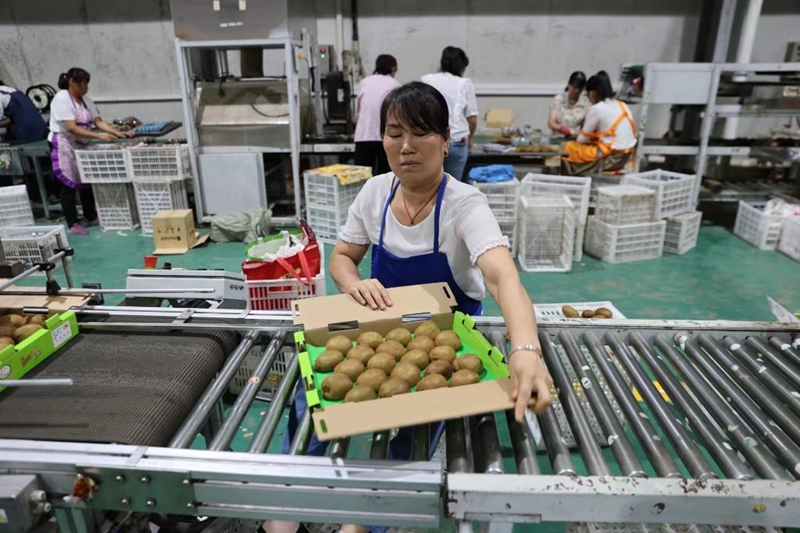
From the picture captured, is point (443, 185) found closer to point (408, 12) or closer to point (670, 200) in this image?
point (670, 200)

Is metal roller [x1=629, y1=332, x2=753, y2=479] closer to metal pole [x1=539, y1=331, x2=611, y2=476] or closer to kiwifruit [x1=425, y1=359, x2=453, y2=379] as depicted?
metal pole [x1=539, y1=331, x2=611, y2=476]

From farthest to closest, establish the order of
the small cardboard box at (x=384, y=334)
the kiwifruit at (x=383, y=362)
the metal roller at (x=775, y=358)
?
1. the metal roller at (x=775, y=358)
2. the kiwifruit at (x=383, y=362)
3. the small cardboard box at (x=384, y=334)

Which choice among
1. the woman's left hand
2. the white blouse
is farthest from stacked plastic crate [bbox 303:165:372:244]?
the woman's left hand

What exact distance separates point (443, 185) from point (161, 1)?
6767 millimetres

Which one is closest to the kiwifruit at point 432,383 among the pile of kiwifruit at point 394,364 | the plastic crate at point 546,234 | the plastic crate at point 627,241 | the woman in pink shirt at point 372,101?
the pile of kiwifruit at point 394,364

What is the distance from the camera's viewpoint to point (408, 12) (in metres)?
6.58

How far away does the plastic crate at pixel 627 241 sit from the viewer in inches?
169

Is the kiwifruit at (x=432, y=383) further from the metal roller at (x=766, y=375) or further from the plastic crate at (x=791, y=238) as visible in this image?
the plastic crate at (x=791, y=238)

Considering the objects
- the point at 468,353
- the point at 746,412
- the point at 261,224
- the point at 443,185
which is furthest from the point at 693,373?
the point at 261,224

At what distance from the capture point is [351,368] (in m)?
1.15

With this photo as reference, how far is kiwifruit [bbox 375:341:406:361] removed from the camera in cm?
124

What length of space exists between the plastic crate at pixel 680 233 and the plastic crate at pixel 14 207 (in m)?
5.67

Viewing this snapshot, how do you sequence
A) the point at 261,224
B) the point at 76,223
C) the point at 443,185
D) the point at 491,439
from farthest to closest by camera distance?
the point at 76,223 < the point at 261,224 < the point at 443,185 < the point at 491,439

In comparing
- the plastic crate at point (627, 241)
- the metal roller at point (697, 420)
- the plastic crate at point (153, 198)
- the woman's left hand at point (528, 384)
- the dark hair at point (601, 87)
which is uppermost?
the dark hair at point (601, 87)
